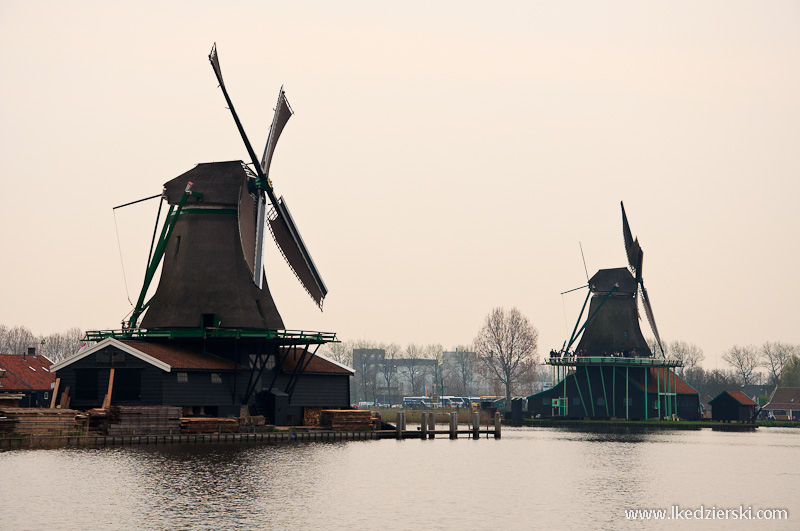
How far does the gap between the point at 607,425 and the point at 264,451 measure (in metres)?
51.1

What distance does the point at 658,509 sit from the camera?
3353 cm

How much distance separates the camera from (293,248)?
6481 centimetres

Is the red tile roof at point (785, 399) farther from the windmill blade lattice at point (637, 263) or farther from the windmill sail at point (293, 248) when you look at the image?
the windmill sail at point (293, 248)

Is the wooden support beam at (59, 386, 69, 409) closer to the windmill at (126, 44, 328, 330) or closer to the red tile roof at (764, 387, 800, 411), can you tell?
the windmill at (126, 44, 328, 330)

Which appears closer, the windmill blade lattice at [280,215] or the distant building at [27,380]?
the windmill blade lattice at [280,215]

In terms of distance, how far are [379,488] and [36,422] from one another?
21.6 metres

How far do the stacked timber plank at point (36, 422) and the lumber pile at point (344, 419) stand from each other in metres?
17.2

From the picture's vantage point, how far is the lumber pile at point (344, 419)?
2490 inches

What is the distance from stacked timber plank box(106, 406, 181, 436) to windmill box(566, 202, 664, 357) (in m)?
53.1

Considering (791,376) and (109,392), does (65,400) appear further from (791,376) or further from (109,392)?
(791,376)

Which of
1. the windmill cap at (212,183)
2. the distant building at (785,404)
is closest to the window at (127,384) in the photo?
the windmill cap at (212,183)

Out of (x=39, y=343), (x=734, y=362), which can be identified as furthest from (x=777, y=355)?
(x=39, y=343)

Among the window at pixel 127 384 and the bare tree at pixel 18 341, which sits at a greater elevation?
the bare tree at pixel 18 341

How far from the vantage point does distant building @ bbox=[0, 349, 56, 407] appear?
7949cm
